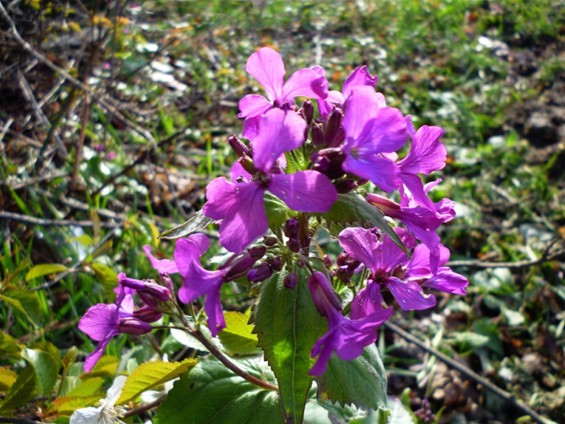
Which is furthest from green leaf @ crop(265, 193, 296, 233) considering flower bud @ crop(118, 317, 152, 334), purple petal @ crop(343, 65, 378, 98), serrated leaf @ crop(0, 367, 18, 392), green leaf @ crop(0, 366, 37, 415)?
serrated leaf @ crop(0, 367, 18, 392)

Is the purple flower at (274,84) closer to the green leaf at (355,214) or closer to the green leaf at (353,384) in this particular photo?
the green leaf at (355,214)

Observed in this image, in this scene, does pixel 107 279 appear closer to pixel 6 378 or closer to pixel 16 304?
pixel 16 304

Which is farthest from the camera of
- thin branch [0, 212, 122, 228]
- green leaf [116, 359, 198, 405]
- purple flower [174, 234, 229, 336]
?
thin branch [0, 212, 122, 228]

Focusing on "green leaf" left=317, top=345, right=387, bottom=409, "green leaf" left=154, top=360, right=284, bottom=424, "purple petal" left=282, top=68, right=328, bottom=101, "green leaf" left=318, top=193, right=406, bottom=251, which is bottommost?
"green leaf" left=154, top=360, right=284, bottom=424

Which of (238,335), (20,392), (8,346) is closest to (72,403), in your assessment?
(20,392)

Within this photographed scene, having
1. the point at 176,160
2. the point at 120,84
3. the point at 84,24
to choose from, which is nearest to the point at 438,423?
the point at 176,160

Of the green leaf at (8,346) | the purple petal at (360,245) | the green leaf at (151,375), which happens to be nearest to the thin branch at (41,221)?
the green leaf at (8,346)

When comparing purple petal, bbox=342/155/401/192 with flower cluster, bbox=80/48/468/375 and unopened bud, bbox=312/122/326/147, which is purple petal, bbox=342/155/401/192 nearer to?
flower cluster, bbox=80/48/468/375
